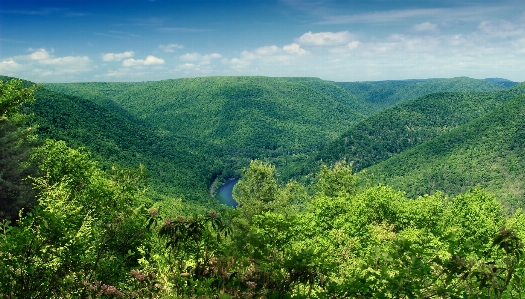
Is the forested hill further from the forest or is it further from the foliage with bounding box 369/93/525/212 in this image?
the forest

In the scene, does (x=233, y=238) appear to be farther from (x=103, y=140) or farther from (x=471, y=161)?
(x=471, y=161)

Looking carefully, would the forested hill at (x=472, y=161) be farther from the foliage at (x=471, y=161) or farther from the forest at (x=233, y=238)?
the forest at (x=233, y=238)

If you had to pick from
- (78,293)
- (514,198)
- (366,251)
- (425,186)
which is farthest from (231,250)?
(425,186)

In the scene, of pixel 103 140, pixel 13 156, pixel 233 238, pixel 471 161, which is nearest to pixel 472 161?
pixel 471 161

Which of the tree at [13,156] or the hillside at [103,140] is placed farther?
the hillside at [103,140]

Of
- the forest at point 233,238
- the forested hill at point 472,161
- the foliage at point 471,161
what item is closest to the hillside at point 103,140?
the forest at point 233,238

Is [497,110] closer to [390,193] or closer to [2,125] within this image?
[390,193]

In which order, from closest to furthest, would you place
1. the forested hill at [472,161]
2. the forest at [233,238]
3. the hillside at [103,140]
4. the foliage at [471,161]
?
the forest at [233,238] < the hillside at [103,140] < the forested hill at [472,161] < the foliage at [471,161]
